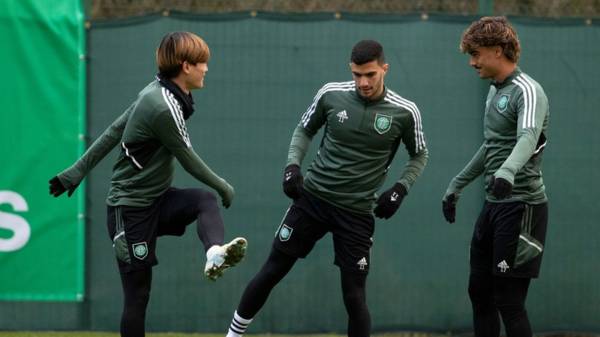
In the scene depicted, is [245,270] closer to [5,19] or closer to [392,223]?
[392,223]

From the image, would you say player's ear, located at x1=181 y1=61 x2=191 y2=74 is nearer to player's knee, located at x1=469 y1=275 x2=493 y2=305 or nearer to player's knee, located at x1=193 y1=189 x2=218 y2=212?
player's knee, located at x1=193 y1=189 x2=218 y2=212

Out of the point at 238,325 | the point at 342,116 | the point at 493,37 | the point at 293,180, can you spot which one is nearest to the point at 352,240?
the point at 293,180

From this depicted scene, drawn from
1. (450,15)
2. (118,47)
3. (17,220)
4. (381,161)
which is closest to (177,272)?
(17,220)

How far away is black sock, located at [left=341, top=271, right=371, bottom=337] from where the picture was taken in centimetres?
580

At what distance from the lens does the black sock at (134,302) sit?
545 centimetres

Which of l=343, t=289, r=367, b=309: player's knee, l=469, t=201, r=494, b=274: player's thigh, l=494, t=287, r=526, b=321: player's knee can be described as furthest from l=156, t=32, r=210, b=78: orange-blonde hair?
l=494, t=287, r=526, b=321: player's knee

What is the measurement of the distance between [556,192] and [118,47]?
3254mm

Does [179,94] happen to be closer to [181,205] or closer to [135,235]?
[181,205]

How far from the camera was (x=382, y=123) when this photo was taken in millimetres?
5805

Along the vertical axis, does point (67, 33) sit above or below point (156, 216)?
above

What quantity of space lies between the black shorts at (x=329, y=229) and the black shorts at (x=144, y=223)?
676 mm

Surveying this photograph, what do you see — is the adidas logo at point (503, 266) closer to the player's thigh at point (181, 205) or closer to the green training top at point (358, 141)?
the green training top at point (358, 141)

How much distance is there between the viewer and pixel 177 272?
7.35 metres

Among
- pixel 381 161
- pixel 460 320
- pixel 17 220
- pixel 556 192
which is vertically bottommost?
pixel 460 320
